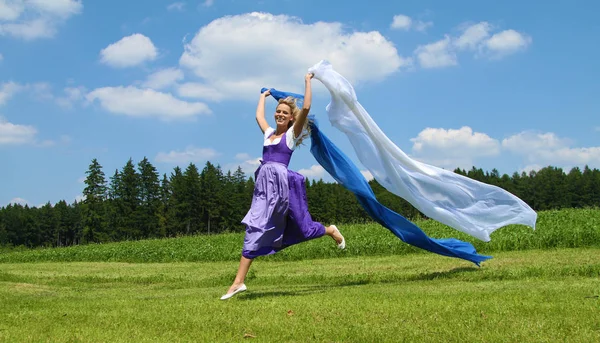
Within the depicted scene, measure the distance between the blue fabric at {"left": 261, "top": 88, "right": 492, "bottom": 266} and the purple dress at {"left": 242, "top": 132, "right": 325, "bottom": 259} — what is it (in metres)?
1.31

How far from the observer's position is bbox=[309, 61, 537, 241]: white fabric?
835cm

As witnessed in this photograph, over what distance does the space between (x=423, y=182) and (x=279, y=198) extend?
2637mm

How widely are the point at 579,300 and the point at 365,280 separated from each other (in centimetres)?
396

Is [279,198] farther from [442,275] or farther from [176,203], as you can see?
[176,203]

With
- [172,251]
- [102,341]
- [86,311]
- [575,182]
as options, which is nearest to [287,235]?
[86,311]

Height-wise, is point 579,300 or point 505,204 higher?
point 505,204

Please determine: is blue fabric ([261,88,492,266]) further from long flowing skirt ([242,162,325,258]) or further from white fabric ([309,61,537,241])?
long flowing skirt ([242,162,325,258])

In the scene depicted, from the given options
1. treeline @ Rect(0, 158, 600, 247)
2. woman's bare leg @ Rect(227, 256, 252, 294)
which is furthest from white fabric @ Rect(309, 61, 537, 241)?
treeline @ Rect(0, 158, 600, 247)

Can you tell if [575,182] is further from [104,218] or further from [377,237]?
[377,237]

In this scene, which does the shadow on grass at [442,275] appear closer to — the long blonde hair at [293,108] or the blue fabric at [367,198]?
the blue fabric at [367,198]

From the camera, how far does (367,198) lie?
28.5 ft

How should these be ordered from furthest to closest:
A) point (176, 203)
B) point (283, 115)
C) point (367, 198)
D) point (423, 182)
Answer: point (176, 203) → point (367, 198) → point (423, 182) → point (283, 115)

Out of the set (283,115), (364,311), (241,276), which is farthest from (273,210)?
(364,311)

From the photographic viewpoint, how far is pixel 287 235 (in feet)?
25.1
